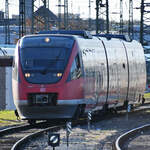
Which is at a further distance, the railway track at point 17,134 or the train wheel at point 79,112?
the train wheel at point 79,112

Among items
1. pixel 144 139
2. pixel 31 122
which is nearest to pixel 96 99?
pixel 31 122

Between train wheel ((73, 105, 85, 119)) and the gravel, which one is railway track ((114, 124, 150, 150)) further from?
train wheel ((73, 105, 85, 119))

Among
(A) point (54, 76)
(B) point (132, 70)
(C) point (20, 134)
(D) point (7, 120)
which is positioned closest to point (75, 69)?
(A) point (54, 76)

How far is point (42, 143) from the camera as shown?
20.2m

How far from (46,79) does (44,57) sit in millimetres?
801

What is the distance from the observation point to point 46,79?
23.3 metres

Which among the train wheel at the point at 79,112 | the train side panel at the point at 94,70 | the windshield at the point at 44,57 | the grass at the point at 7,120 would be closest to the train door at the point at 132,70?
the train side panel at the point at 94,70

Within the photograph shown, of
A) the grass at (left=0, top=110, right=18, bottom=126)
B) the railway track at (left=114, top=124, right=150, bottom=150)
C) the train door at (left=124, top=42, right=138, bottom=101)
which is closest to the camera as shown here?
the railway track at (left=114, top=124, right=150, bottom=150)

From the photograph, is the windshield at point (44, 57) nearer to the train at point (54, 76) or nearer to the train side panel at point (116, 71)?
the train at point (54, 76)

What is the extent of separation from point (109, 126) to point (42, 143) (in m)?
6.64

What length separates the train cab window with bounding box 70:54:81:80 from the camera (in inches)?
931

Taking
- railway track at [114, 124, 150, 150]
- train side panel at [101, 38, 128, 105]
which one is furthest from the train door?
railway track at [114, 124, 150, 150]

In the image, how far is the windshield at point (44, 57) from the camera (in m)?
23.3

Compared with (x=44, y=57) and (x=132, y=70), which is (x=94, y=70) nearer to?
(x=44, y=57)
